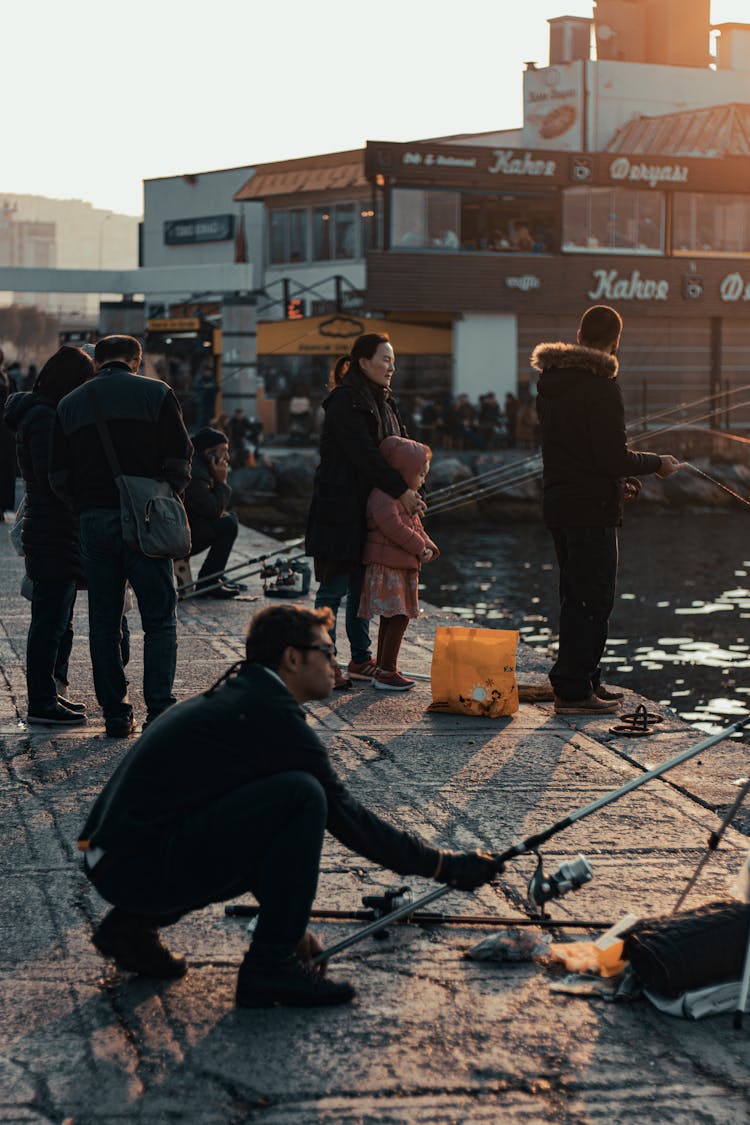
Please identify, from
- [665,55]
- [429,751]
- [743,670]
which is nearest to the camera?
[429,751]

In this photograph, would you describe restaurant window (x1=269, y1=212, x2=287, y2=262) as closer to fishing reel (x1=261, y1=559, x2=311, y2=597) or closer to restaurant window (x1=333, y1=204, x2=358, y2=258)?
restaurant window (x1=333, y1=204, x2=358, y2=258)

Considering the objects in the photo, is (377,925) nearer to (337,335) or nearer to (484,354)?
(337,335)

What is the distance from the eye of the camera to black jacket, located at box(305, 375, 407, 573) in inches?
309

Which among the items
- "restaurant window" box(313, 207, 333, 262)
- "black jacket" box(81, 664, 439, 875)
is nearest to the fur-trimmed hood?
"black jacket" box(81, 664, 439, 875)

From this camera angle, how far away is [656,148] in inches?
1935

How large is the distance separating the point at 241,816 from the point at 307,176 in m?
48.0

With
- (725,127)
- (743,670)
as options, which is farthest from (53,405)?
(725,127)

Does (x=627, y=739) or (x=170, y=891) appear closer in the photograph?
(x=170, y=891)

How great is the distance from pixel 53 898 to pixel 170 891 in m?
0.96

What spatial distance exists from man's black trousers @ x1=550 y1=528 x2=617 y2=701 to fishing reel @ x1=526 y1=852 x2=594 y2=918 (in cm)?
319

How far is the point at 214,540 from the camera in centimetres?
1212

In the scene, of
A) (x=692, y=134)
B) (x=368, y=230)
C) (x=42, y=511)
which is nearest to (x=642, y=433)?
(x=42, y=511)

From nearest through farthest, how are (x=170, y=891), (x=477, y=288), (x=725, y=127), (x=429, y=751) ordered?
(x=170, y=891) → (x=429, y=751) → (x=477, y=288) → (x=725, y=127)

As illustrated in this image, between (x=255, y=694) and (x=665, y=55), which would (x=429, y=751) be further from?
(x=665, y=55)
